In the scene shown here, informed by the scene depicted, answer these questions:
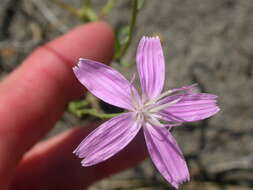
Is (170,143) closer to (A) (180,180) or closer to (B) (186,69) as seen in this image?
(A) (180,180)

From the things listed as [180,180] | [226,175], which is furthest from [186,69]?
[180,180]

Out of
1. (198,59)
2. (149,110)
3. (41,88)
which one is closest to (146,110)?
(149,110)

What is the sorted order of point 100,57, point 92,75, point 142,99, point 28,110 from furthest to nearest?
point 100,57 → point 28,110 → point 142,99 → point 92,75

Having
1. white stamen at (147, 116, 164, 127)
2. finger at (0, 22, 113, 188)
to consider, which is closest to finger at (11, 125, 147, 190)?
finger at (0, 22, 113, 188)

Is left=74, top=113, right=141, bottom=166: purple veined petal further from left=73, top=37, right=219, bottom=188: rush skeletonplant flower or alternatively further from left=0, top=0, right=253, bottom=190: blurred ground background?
left=0, top=0, right=253, bottom=190: blurred ground background

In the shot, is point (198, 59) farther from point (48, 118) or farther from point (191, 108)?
point (191, 108)

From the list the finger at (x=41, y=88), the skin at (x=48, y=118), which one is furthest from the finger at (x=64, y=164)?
the finger at (x=41, y=88)

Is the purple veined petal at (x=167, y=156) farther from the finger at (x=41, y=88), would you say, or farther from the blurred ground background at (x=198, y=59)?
the blurred ground background at (x=198, y=59)
